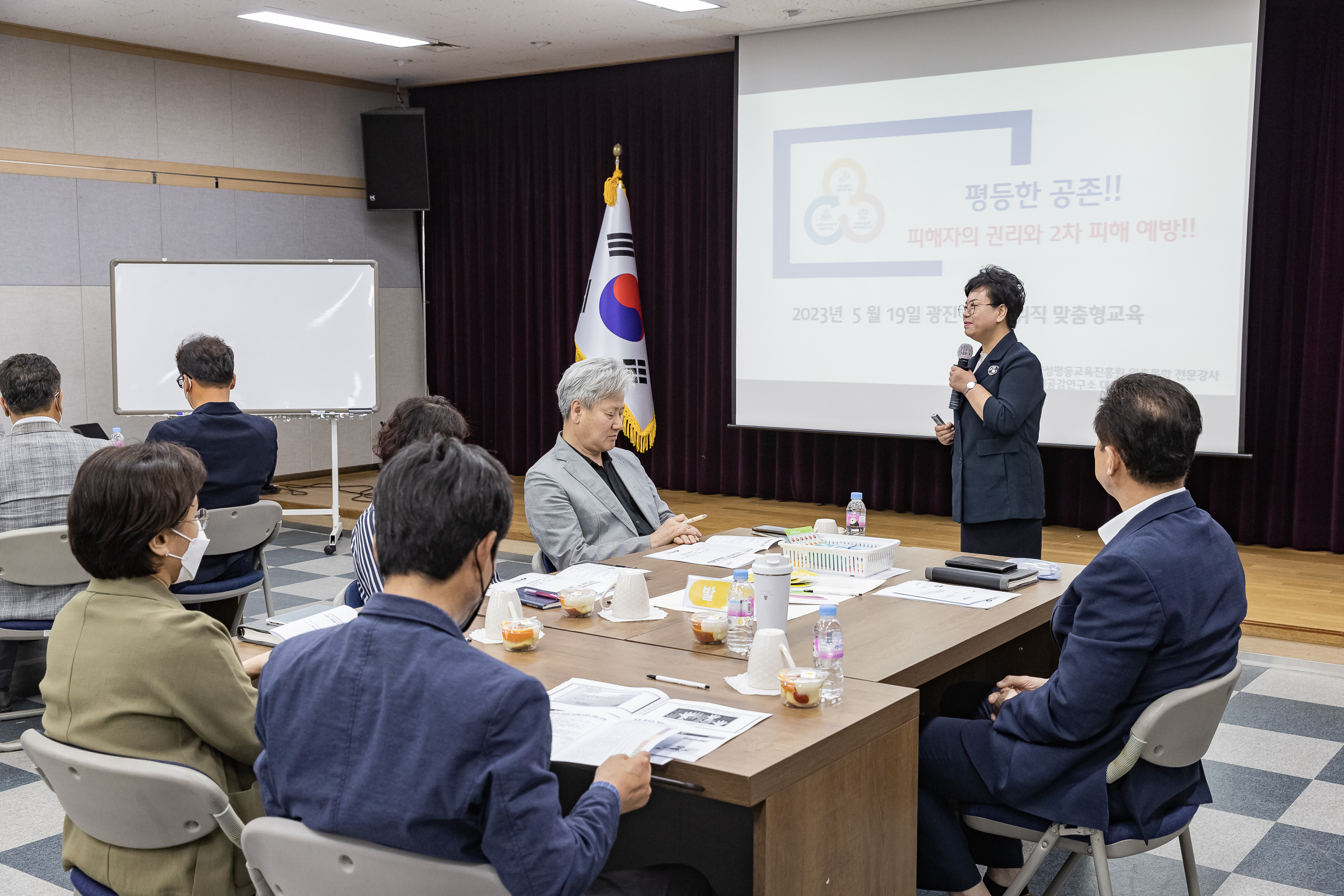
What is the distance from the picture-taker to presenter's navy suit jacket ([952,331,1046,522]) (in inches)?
160

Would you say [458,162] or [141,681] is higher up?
[458,162]

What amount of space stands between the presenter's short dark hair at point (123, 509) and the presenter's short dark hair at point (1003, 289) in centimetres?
290

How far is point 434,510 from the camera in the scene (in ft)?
4.91

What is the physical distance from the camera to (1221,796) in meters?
3.31

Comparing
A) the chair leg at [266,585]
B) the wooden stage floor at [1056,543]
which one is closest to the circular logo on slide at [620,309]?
the wooden stage floor at [1056,543]

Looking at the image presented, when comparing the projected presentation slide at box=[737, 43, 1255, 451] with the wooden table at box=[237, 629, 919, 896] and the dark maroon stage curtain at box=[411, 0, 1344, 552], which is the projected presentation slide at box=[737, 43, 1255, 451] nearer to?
the dark maroon stage curtain at box=[411, 0, 1344, 552]

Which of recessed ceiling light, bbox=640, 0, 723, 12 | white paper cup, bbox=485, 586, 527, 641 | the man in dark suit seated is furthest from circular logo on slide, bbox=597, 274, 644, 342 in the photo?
white paper cup, bbox=485, 586, 527, 641

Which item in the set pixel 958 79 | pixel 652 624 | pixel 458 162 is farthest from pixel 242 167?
pixel 652 624

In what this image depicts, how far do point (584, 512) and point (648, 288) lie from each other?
17.5ft

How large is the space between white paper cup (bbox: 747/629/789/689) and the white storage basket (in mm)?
1017

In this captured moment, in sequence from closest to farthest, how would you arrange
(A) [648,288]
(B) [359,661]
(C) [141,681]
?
(B) [359,661]
(C) [141,681]
(A) [648,288]

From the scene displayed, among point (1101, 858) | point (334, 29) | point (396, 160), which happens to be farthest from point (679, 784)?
point (396, 160)

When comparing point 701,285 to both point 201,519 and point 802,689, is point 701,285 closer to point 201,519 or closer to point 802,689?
point 201,519

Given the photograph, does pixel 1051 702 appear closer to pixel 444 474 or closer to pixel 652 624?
pixel 652 624
